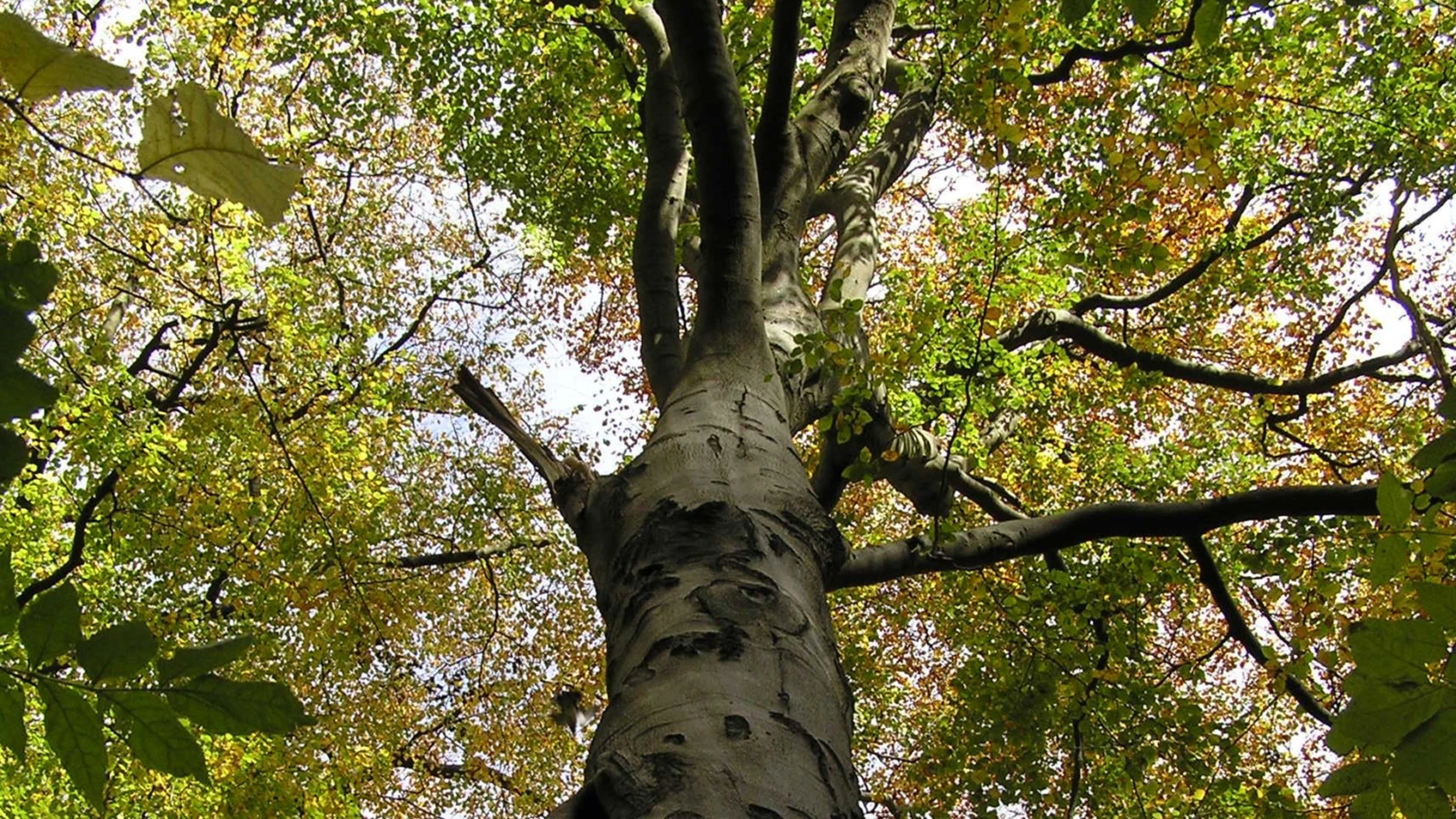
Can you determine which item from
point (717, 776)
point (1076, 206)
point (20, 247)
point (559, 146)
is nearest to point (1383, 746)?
point (717, 776)

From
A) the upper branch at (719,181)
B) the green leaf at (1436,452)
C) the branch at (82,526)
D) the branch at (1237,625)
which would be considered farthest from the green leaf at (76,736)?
the branch at (82,526)

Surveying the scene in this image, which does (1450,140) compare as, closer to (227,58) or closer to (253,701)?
(253,701)

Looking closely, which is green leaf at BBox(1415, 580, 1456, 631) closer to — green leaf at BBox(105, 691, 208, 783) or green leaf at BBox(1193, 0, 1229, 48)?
green leaf at BBox(1193, 0, 1229, 48)

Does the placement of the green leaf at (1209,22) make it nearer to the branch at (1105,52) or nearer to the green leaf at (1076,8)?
the green leaf at (1076,8)

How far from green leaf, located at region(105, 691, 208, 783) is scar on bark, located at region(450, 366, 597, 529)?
71.8 inches

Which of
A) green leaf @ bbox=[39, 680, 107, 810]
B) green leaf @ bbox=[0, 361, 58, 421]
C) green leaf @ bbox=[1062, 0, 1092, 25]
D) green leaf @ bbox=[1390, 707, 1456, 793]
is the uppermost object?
green leaf @ bbox=[1062, 0, 1092, 25]

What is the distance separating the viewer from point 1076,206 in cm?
438

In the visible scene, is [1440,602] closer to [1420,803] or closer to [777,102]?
[1420,803]

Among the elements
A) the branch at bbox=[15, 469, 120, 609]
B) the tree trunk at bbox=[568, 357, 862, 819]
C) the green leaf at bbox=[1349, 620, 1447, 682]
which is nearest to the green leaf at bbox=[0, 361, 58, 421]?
the tree trunk at bbox=[568, 357, 862, 819]

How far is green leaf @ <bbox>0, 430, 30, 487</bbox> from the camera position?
24.2 inches

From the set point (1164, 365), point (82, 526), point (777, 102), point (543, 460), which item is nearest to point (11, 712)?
point (543, 460)

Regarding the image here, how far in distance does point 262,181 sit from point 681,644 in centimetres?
126

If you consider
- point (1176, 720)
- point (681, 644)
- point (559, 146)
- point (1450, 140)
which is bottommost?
point (681, 644)

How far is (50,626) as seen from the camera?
70 centimetres
